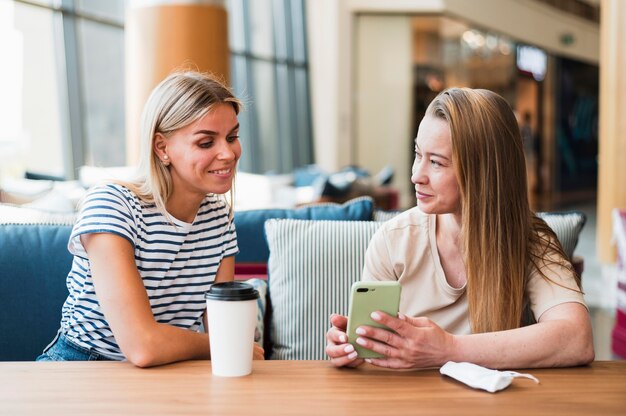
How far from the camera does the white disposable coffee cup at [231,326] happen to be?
1568mm

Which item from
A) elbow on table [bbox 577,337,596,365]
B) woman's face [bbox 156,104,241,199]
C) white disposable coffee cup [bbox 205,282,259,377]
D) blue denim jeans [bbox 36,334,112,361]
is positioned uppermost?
woman's face [bbox 156,104,241,199]

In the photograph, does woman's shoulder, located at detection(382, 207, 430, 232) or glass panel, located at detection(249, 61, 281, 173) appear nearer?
woman's shoulder, located at detection(382, 207, 430, 232)

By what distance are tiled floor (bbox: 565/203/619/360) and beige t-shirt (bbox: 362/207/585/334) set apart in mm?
2699

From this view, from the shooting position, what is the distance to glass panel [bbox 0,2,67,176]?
738cm

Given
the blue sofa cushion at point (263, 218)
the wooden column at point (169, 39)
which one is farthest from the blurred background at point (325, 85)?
the blue sofa cushion at point (263, 218)

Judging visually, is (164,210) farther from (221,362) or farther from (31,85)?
(31,85)

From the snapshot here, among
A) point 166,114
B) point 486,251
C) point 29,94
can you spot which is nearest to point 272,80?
point 29,94

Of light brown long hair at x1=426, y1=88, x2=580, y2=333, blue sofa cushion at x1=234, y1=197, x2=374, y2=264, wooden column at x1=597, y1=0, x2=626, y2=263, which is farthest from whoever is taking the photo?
wooden column at x1=597, y1=0, x2=626, y2=263

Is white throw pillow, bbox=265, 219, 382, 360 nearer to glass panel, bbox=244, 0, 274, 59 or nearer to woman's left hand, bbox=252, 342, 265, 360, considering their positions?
woman's left hand, bbox=252, 342, 265, 360

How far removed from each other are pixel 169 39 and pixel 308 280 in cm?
519

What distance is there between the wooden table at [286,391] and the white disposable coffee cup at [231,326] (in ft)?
0.09

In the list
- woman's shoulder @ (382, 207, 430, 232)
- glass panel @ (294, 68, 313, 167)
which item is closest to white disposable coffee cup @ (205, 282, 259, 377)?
woman's shoulder @ (382, 207, 430, 232)

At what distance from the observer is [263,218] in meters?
3.10

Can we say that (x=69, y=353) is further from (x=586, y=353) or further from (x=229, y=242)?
(x=586, y=353)
